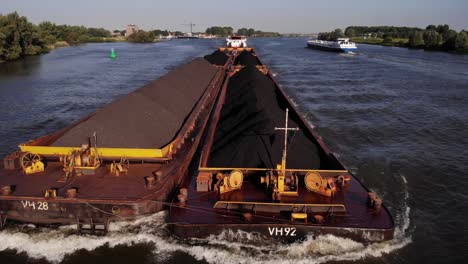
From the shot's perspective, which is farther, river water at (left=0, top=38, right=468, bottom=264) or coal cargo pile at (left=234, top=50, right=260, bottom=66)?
coal cargo pile at (left=234, top=50, right=260, bottom=66)

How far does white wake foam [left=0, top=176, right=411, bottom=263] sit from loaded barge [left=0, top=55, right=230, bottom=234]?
0.35 meters

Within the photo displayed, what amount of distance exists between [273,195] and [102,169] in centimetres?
455

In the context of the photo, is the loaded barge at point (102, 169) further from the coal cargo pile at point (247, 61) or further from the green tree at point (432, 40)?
the green tree at point (432, 40)

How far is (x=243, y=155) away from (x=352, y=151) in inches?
293

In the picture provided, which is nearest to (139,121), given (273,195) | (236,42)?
(273,195)

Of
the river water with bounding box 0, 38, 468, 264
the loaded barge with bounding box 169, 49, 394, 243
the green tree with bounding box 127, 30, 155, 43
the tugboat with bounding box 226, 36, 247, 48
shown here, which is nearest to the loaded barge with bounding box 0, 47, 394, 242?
the loaded barge with bounding box 169, 49, 394, 243

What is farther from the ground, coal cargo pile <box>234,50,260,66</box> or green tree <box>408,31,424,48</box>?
Answer: green tree <box>408,31,424,48</box>

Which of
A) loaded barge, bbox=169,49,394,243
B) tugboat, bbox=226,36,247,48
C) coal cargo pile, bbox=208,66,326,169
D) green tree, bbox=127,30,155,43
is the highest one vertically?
green tree, bbox=127,30,155,43

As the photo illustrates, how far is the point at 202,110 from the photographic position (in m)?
15.3

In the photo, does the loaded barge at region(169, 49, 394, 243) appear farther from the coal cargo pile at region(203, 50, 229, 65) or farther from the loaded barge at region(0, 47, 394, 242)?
the coal cargo pile at region(203, 50, 229, 65)

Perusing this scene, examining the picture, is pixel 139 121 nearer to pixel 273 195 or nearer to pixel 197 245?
pixel 197 245

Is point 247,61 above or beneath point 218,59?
beneath

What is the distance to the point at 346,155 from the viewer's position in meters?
14.4

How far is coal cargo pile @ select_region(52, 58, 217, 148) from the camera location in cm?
970
